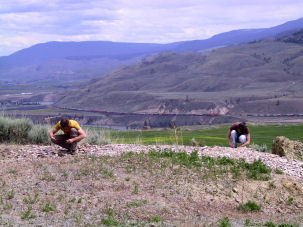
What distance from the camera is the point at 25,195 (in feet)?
24.3

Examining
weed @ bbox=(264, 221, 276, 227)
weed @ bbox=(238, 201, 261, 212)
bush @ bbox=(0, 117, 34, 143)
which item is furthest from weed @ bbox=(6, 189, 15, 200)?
bush @ bbox=(0, 117, 34, 143)

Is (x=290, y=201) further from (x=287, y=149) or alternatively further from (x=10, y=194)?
(x=10, y=194)

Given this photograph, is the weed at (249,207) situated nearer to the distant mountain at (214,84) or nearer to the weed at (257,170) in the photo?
the weed at (257,170)

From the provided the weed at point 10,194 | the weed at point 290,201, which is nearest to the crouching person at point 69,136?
the weed at point 10,194

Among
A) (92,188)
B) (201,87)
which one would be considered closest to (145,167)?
(92,188)

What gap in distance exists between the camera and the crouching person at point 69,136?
10008mm

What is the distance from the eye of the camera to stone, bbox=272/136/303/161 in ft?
36.9

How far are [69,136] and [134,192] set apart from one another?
320cm

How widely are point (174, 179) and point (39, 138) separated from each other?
5.81 metres

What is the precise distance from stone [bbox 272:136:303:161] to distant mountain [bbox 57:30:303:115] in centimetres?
A: 5285

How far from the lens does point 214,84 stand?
9438 centimetres

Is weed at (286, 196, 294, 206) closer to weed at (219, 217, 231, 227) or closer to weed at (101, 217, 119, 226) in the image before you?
weed at (219, 217, 231, 227)

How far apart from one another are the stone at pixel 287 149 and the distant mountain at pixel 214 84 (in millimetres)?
52853

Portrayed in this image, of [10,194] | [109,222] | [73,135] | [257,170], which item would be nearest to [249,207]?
[257,170]
